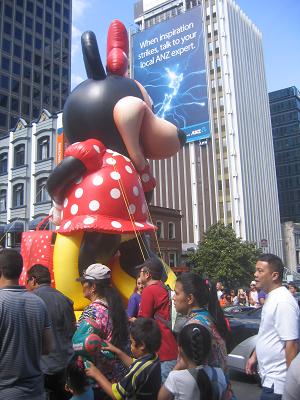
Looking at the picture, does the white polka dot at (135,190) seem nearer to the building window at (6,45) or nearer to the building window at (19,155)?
the building window at (19,155)

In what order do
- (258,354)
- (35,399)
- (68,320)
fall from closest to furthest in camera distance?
1. (35,399)
2. (258,354)
3. (68,320)

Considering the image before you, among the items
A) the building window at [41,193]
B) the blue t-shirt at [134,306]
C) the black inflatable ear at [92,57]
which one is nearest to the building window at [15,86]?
the building window at [41,193]

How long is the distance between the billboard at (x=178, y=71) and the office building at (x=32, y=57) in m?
10.6

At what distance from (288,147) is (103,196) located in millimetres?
81057

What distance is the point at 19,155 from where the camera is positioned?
2856 cm

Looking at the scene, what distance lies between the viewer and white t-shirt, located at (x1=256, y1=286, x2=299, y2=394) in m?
3.16

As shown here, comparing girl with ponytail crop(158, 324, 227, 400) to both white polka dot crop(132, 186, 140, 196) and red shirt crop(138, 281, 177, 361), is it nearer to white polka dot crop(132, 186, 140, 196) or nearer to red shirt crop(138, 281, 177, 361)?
red shirt crop(138, 281, 177, 361)

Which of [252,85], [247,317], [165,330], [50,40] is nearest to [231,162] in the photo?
[252,85]

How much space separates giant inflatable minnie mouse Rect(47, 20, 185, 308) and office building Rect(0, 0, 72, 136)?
42.3m

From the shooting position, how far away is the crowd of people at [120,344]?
2.47 m

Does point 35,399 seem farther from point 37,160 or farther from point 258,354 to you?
point 37,160

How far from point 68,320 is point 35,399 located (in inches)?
43.7

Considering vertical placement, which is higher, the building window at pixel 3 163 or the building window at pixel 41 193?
the building window at pixel 3 163

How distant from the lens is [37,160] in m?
27.2
